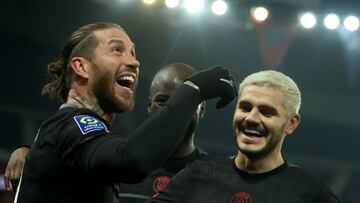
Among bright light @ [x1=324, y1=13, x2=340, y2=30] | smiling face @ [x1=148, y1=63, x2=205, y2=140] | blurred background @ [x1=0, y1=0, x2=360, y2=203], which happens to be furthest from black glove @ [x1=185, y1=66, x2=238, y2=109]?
bright light @ [x1=324, y1=13, x2=340, y2=30]

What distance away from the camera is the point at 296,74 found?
9781 millimetres

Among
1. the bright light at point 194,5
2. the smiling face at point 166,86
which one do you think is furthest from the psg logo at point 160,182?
Result: the bright light at point 194,5

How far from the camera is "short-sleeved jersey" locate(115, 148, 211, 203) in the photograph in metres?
2.73

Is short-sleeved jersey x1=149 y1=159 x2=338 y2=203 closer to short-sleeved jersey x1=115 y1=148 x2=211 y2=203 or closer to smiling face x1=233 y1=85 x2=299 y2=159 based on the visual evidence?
smiling face x1=233 y1=85 x2=299 y2=159

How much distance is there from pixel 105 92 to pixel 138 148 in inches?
15.2

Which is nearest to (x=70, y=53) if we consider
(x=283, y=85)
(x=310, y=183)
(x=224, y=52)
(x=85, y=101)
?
(x=85, y=101)

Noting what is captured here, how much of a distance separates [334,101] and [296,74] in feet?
2.90

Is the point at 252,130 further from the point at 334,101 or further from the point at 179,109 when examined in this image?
the point at 334,101

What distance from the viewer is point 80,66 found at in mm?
1890

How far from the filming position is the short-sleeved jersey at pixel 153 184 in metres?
2.73

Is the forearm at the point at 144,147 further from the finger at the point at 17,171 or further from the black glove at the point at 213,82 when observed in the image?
the finger at the point at 17,171

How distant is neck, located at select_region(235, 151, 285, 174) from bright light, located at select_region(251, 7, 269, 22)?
6041 millimetres

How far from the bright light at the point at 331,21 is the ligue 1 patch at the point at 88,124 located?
719 cm

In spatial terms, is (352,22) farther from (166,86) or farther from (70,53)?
(70,53)
